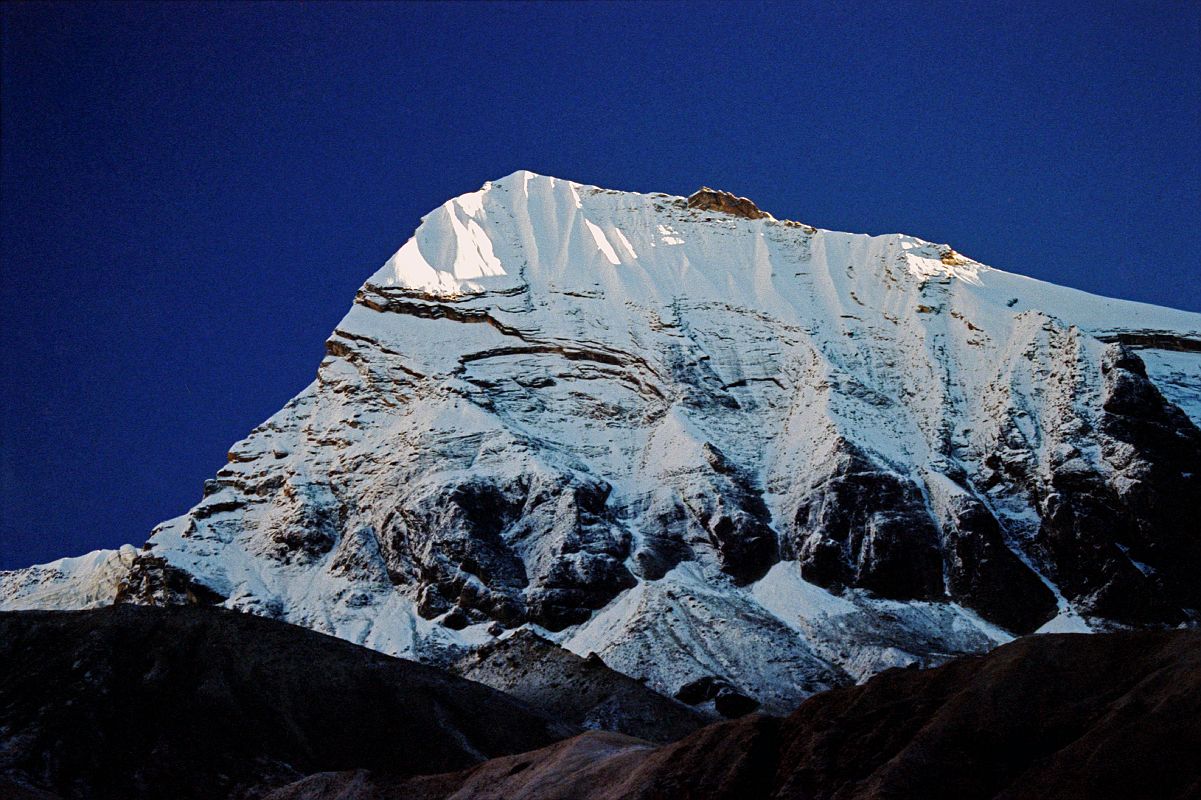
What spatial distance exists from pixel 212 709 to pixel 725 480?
7975 cm

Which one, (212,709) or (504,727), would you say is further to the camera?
(504,727)

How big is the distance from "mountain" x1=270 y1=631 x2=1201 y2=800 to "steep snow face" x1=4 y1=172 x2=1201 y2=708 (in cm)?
6975

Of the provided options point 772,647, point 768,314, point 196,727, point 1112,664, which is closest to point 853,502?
point 772,647

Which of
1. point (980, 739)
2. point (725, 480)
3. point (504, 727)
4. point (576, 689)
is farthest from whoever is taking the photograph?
point (725, 480)

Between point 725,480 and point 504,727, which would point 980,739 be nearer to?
point 504,727

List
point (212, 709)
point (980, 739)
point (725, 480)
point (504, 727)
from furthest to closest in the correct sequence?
point (725, 480) → point (504, 727) → point (212, 709) → point (980, 739)

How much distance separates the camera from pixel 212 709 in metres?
90.6

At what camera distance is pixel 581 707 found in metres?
114

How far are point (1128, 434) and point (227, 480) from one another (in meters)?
112

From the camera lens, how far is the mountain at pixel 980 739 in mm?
38719

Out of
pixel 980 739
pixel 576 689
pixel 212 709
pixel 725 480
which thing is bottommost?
pixel 980 739

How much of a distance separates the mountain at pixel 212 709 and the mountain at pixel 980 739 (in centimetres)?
3549

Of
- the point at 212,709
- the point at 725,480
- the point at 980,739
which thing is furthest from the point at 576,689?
the point at 980,739

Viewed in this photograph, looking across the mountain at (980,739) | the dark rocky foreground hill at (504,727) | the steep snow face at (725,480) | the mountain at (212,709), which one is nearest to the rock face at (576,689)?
the dark rocky foreground hill at (504,727)
